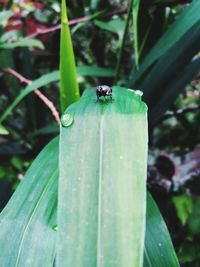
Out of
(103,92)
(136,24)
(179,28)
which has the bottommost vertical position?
(103,92)

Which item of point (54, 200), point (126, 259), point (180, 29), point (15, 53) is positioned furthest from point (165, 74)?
point (15, 53)

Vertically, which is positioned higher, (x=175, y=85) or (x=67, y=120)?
(x=175, y=85)

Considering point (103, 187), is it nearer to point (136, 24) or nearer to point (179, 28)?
point (179, 28)

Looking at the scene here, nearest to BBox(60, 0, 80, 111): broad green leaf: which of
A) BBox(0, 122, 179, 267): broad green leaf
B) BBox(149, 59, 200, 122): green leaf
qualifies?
BBox(0, 122, 179, 267): broad green leaf

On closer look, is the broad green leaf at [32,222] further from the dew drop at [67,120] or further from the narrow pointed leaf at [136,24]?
the narrow pointed leaf at [136,24]

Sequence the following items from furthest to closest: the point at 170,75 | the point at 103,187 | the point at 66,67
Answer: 1. the point at 170,75
2. the point at 66,67
3. the point at 103,187

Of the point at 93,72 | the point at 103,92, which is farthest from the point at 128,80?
the point at 103,92

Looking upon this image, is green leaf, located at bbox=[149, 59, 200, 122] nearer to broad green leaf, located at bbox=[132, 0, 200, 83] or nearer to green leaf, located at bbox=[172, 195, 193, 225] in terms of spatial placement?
broad green leaf, located at bbox=[132, 0, 200, 83]
